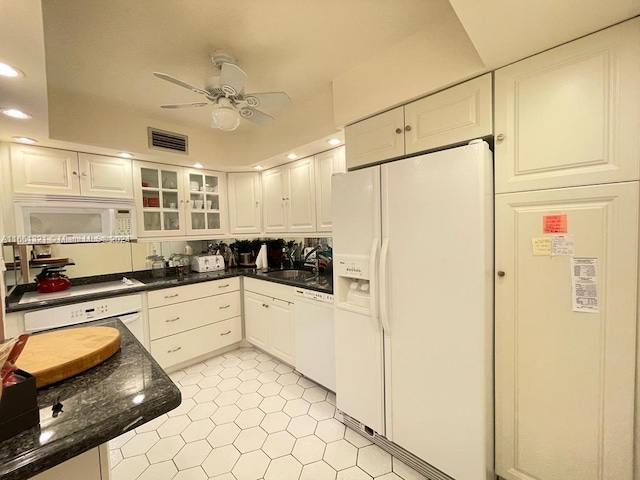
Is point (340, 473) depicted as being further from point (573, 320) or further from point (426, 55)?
point (426, 55)

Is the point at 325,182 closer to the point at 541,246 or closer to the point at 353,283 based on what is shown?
the point at 353,283

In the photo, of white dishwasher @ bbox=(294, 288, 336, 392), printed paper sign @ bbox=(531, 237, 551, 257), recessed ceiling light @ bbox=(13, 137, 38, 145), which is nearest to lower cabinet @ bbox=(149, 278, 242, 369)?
white dishwasher @ bbox=(294, 288, 336, 392)

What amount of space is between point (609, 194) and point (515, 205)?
316 millimetres

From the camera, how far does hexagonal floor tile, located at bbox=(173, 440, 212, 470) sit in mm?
1656

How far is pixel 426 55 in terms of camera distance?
1520 mm

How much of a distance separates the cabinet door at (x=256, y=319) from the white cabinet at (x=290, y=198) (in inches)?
31.4

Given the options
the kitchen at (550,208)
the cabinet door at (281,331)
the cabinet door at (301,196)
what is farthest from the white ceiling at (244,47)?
the cabinet door at (281,331)

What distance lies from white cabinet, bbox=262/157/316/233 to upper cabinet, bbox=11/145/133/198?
140 cm

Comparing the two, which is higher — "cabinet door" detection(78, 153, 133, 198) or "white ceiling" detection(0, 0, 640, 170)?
"white ceiling" detection(0, 0, 640, 170)

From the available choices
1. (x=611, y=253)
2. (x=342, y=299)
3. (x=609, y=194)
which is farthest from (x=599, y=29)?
(x=342, y=299)

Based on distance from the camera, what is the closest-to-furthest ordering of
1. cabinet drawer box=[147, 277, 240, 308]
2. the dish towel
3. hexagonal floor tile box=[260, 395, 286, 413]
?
hexagonal floor tile box=[260, 395, 286, 413] < cabinet drawer box=[147, 277, 240, 308] < the dish towel

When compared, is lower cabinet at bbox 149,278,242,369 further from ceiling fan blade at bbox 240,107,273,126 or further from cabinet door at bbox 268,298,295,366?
ceiling fan blade at bbox 240,107,273,126

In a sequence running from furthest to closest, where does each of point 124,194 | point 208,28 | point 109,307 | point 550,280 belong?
point 124,194 < point 109,307 < point 208,28 < point 550,280

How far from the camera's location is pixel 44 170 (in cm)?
222
